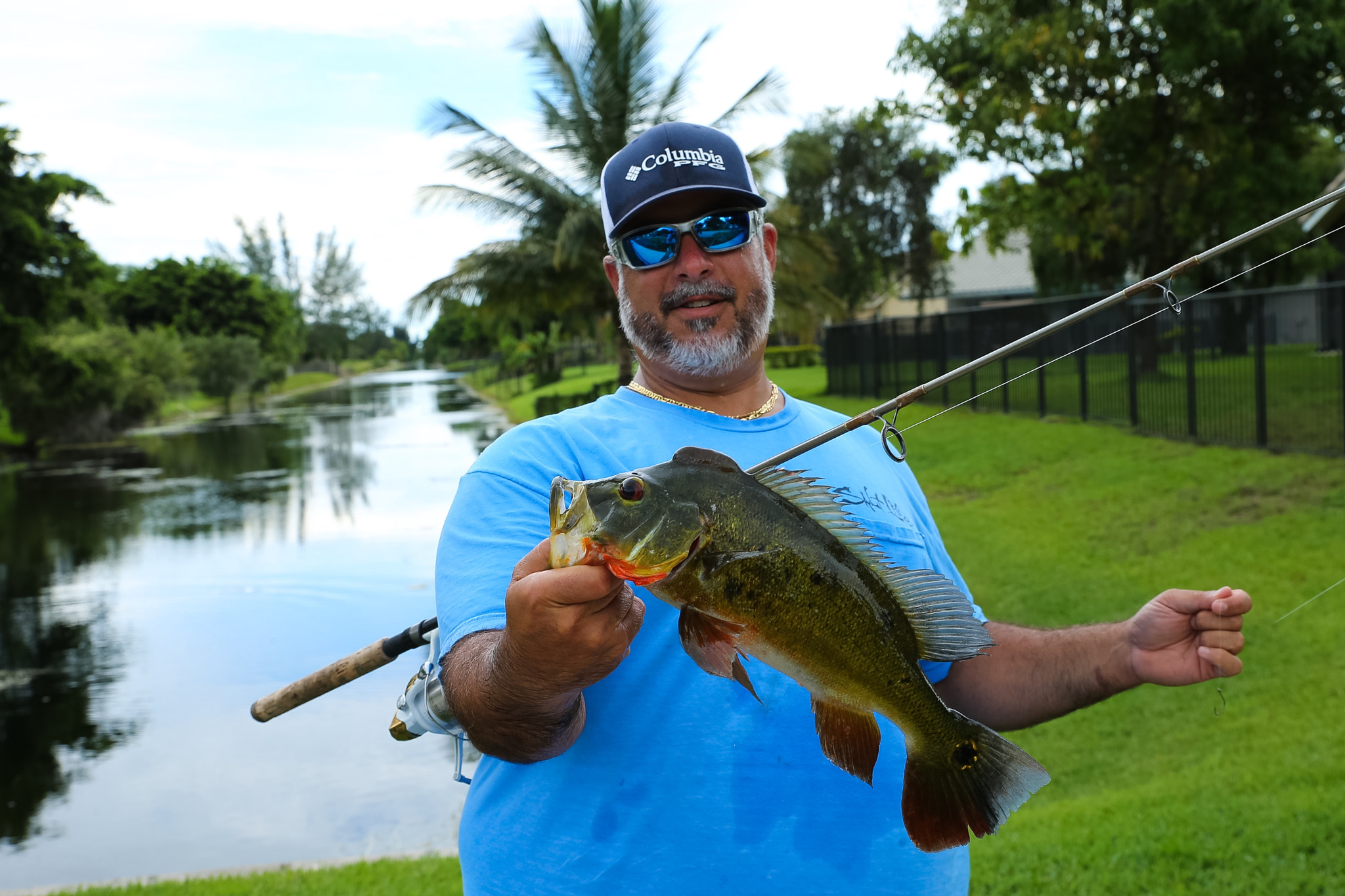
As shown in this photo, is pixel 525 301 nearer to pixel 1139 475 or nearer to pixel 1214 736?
pixel 1139 475

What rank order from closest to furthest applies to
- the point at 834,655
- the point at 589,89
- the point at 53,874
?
the point at 834,655 → the point at 53,874 → the point at 589,89

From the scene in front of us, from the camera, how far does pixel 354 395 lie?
67375mm

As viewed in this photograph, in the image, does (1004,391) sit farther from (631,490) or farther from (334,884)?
(631,490)

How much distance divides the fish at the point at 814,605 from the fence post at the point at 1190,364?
13408 millimetres

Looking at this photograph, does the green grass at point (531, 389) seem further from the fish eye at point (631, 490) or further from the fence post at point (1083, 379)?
the fish eye at point (631, 490)

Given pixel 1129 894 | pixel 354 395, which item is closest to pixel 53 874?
pixel 1129 894

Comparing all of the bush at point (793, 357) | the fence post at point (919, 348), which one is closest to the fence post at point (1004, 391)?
the fence post at point (919, 348)

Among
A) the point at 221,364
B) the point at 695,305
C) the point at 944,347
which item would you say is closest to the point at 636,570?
the point at 695,305

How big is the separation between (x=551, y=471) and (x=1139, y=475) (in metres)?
12.2

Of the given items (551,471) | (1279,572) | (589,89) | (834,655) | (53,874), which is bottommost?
(53,874)

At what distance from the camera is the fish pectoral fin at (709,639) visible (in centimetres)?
147

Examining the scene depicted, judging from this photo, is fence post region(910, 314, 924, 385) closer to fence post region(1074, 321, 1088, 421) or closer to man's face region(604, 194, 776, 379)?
fence post region(1074, 321, 1088, 421)

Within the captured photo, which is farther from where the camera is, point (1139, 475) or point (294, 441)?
point (294, 441)

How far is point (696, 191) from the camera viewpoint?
92.8 inches
